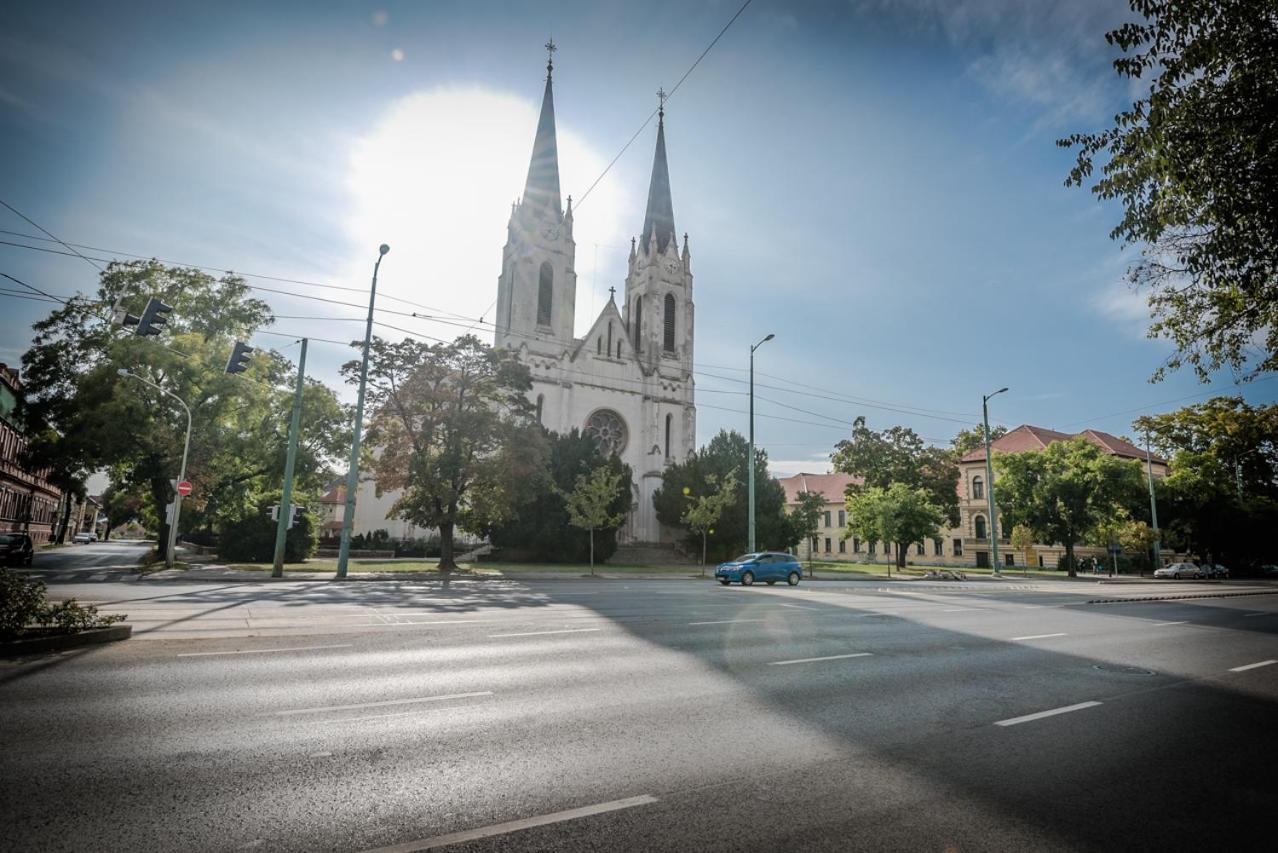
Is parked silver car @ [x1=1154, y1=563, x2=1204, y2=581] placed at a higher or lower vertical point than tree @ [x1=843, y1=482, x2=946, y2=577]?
lower

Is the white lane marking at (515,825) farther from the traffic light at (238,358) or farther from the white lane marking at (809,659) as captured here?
the traffic light at (238,358)

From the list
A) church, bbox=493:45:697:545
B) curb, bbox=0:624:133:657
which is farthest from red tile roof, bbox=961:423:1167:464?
curb, bbox=0:624:133:657

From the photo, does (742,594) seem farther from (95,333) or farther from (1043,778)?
(95,333)

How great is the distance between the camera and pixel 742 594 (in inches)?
778

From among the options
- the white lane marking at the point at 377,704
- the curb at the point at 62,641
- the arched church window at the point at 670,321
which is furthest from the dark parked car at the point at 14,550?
the arched church window at the point at 670,321

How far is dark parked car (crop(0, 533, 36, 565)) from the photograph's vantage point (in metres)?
27.0

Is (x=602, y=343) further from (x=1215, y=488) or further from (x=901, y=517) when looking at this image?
(x=1215, y=488)

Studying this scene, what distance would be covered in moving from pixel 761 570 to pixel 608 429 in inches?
1186

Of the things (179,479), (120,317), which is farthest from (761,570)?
(179,479)

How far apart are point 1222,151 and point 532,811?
12.1m

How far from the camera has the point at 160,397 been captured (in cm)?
2823

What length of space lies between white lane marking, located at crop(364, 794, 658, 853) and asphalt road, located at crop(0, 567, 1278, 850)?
0.06ft

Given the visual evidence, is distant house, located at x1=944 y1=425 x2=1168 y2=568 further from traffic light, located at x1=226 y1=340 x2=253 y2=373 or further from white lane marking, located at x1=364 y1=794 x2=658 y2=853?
white lane marking, located at x1=364 y1=794 x2=658 y2=853

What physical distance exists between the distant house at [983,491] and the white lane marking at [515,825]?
223 feet
